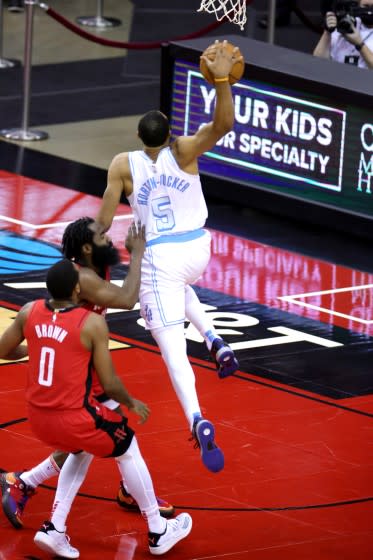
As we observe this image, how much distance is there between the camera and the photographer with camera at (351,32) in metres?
15.5

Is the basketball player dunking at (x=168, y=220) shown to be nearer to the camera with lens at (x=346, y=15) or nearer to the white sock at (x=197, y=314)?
the white sock at (x=197, y=314)

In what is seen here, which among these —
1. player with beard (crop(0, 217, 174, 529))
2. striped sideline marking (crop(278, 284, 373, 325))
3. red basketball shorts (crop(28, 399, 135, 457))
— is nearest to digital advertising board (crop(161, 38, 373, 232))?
striped sideline marking (crop(278, 284, 373, 325))

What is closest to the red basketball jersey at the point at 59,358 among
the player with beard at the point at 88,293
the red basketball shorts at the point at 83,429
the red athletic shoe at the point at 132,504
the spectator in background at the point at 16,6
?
the red basketball shorts at the point at 83,429

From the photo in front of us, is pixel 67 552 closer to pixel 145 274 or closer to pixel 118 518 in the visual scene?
pixel 118 518

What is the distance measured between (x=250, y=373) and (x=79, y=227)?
3315 millimetres

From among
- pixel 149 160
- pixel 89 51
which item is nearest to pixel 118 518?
pixel 149 160

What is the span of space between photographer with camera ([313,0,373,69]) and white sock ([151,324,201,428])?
7604 mm

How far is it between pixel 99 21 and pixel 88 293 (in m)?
16.4

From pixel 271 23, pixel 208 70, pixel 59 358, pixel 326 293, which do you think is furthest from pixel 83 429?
pixel 271 23

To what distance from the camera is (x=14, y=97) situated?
19109mm

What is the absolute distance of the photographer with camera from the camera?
15.5 m

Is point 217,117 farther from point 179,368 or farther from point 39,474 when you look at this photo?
point 39,474

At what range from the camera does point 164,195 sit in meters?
8.52

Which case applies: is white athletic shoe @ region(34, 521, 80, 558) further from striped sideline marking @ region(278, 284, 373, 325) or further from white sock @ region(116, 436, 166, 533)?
striped sideline marking @ region(278, 284, 373, 325)
